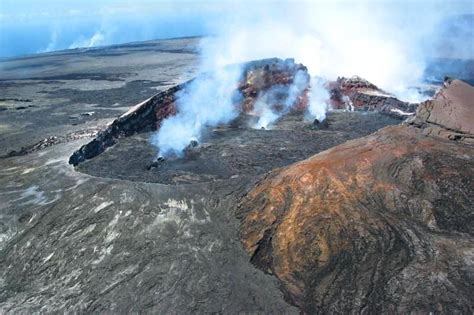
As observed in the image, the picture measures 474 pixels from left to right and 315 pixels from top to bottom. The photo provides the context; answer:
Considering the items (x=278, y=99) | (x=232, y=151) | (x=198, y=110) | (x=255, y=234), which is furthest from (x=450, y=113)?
(x=198, y=110)

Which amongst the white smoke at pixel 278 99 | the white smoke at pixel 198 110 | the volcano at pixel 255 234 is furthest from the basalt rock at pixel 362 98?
the volcano at pixel 255 234

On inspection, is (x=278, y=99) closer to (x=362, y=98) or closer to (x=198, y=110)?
(x=362, y=98)

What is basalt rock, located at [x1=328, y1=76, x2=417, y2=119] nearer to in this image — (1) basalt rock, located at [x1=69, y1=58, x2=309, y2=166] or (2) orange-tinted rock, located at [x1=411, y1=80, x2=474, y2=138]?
(1) basalt rock, located at [x1=69, y1=58, x2=309, y2=166]

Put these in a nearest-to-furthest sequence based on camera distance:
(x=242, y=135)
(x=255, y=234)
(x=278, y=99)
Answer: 1. (x=255, y=234)
2. (x=242, y=135)
3. (x=278, y=99)

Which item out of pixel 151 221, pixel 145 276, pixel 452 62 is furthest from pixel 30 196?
pixel 452 62

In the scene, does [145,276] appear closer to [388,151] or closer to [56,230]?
[56,230]

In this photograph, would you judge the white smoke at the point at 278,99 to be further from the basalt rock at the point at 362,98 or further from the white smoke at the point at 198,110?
the basalt rock at the point at 362,98
